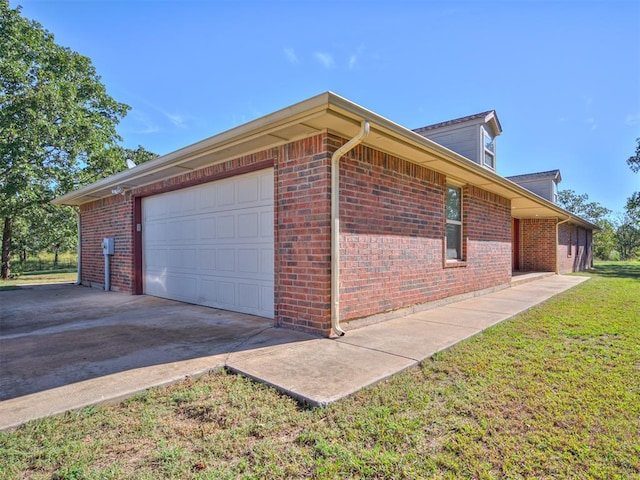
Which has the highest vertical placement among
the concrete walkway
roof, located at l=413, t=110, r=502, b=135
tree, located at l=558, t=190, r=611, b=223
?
tree, located at l=558, t=190, r=611, b=223

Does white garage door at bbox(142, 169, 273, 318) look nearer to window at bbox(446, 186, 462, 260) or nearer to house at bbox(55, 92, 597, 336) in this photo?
house at bbox(55, 92, 597, 336)

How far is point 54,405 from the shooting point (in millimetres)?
2490

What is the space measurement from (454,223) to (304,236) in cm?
423

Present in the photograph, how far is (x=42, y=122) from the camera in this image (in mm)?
13047

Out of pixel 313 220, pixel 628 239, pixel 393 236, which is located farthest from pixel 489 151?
pixel 628 239

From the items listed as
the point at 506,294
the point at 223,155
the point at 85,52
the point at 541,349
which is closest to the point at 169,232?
the point at 223,155

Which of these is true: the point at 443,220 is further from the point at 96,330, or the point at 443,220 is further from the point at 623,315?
the point at 96,330

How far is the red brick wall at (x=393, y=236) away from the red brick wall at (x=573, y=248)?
429 inches

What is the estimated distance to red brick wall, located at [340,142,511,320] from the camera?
15.7ft

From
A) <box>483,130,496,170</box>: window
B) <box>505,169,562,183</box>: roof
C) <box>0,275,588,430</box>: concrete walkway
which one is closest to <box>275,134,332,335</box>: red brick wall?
<box>0,275,588,430</box>: concrete walkway

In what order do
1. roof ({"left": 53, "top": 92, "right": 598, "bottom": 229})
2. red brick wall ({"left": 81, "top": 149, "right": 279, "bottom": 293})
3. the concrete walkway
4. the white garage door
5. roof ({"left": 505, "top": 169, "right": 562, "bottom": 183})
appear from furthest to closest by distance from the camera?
roof ({"left": 505, "top": 169, "right": 562, "bottom": 183}) → red brick wall ({"left": 81, "top": 149, "right": 279, "bottom": 293}) → the white garage door → roof ({"left": 53, "top": 92, "right": 598, "bottom": 229}) → the concrete walkway

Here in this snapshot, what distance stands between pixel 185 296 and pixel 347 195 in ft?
15.0

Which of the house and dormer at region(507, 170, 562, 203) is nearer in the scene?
the house

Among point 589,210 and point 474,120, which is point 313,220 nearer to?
point 474,120
